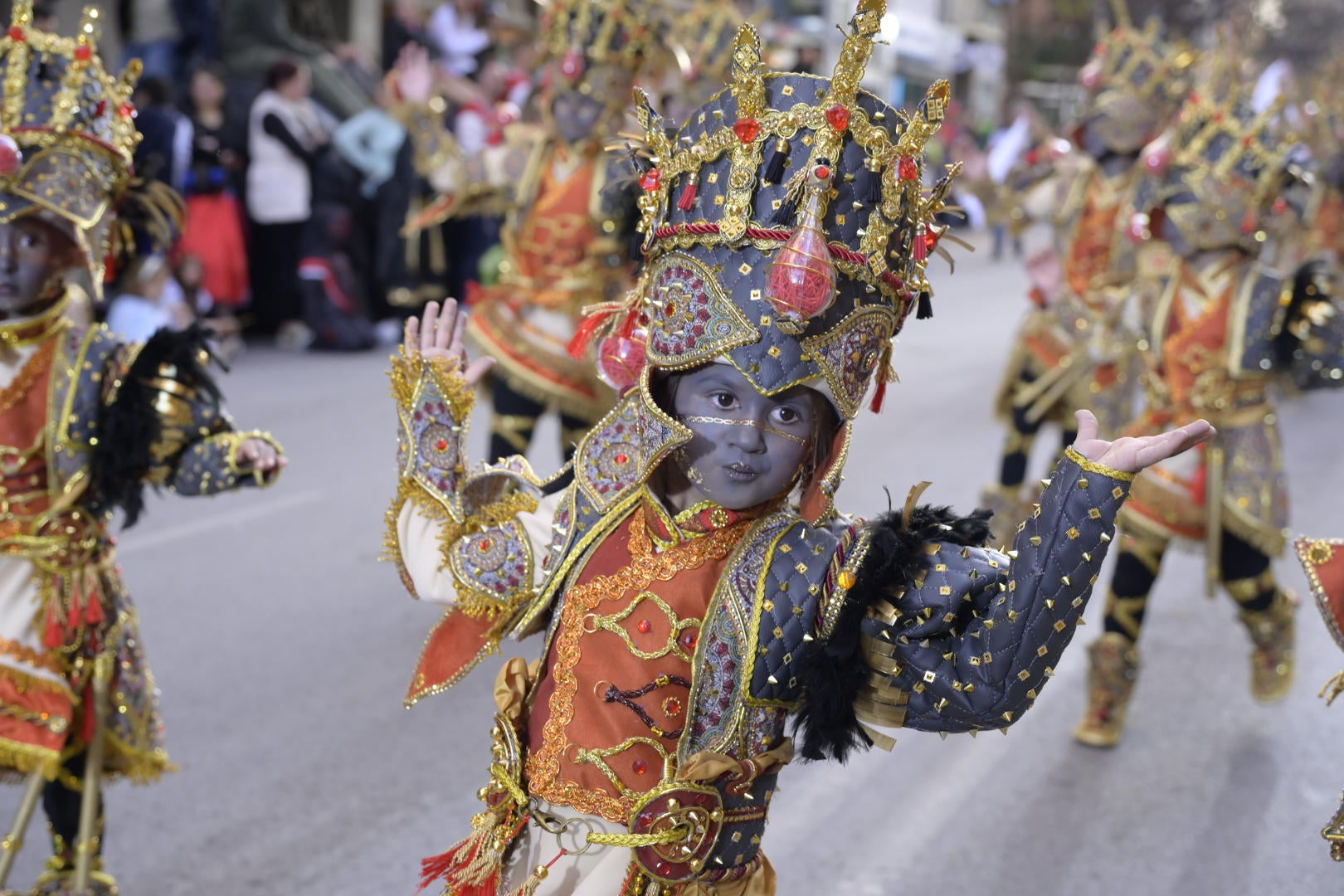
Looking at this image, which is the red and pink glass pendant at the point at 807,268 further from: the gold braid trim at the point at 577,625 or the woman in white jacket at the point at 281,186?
the woman in white jacket at the point at 281,186

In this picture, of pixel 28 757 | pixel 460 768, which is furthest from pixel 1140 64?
pixel 28 757

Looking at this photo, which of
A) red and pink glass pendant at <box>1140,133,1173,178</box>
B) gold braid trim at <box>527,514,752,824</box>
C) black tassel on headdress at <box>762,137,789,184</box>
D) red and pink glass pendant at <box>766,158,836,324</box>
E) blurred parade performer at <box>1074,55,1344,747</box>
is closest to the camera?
red and pink glass pendant at <box>766,158,836,324</box>

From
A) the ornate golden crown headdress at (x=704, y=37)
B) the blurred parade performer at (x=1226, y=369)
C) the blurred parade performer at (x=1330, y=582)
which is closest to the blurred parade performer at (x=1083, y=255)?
the blurred parade performer at (x=1226, y=369)

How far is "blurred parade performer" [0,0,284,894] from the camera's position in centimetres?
340

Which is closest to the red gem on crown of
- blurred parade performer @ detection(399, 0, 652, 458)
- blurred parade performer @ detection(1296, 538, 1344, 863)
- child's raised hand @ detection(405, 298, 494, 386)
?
child's raised hand @ detection(405, 298, 494, 386)

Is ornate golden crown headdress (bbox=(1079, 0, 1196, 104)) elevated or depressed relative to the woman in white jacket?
elevated

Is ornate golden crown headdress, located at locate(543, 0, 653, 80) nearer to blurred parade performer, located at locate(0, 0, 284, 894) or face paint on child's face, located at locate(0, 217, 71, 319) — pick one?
blurred parade performer, located at locate(0, 0, 284, 894)

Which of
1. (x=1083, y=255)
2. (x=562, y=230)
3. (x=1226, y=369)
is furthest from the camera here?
(x=1083, y=255)

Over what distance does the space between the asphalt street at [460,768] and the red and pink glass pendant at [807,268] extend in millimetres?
2398

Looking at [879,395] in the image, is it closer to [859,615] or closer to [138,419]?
[859,615]

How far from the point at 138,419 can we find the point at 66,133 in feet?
2.24

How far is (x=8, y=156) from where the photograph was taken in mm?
3172

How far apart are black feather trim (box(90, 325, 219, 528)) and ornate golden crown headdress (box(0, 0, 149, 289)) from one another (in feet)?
0.94

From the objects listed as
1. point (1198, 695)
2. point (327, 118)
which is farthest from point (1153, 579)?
point (327, 118)
